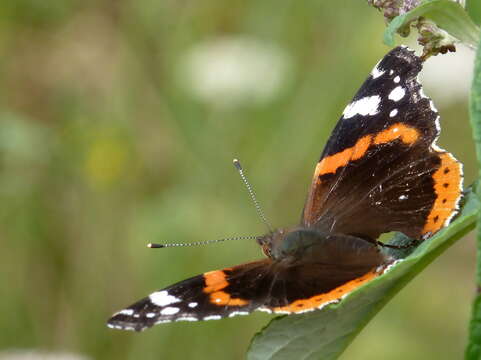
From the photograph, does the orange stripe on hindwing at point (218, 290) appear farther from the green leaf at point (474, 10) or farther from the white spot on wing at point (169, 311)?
the green leaf at point (474, 10)

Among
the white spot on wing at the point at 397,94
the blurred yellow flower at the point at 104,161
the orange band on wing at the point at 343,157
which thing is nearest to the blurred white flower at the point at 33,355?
the blurred yellow flower at the point at 104,161

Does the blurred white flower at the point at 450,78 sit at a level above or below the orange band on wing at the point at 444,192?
above

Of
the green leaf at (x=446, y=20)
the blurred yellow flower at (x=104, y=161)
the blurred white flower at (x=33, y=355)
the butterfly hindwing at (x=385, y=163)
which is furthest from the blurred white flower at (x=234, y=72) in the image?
the green leaf at (x=446, y=20)

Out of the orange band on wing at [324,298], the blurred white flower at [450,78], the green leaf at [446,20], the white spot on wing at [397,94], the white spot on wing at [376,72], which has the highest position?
the blurred white flower at [450,78]

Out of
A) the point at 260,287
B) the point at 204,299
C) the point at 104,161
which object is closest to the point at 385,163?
the point at 260,287

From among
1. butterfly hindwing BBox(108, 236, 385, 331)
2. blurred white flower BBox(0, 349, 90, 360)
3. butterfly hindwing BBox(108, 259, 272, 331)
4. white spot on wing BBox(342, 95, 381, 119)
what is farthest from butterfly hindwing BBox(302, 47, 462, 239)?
blurred white flower BBox(0, 349, 90, 360)

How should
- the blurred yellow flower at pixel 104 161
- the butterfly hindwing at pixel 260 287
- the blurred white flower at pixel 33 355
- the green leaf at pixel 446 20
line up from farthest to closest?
1. the blurred yellow flower at pixel 104 161
2. the blurred white flower at pixel 33 355
3. the butterfly hindwing at pixel 260 287
4. the green leaf at pixel 446 20

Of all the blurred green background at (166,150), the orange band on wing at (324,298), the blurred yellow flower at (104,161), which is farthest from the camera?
the blurred yellow flower at (104,161)

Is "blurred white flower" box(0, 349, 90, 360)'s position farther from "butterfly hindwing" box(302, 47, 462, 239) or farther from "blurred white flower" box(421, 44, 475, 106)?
"blurred white flower" box(421, 44, 475, 106)

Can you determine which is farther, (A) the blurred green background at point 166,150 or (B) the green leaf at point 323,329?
(A) the blurred green background at point 166,150
